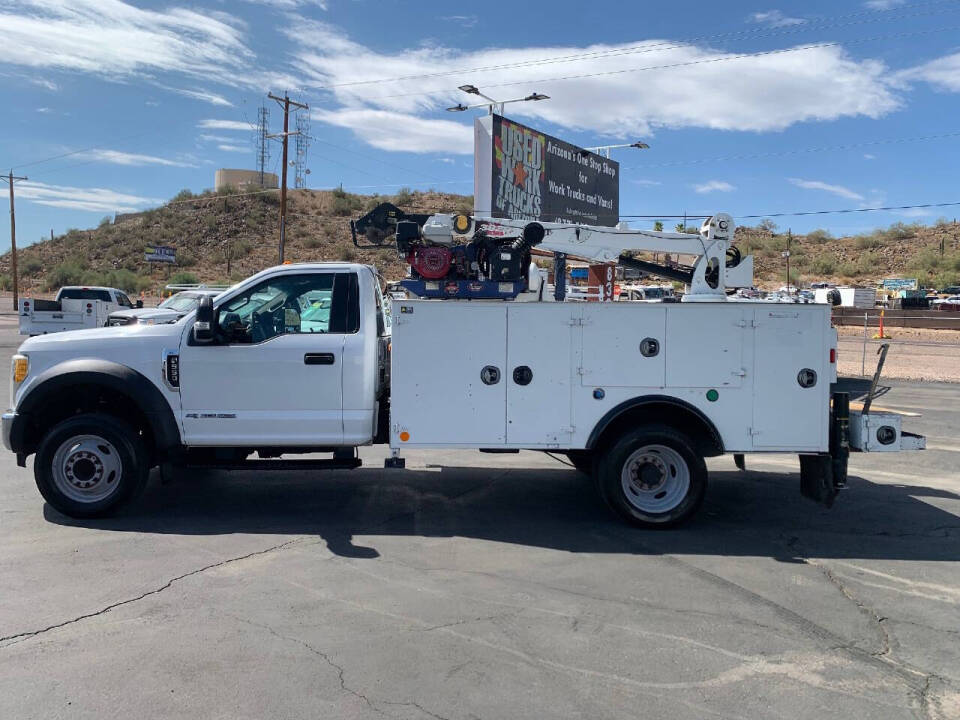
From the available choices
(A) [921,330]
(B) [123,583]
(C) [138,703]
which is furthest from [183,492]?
(A) [921,330]

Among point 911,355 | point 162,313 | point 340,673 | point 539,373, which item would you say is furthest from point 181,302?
point 911,355

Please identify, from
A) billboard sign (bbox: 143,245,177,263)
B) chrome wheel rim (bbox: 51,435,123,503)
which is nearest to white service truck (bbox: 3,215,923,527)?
chrome wheel rim (bbox: 51,435,123,503)

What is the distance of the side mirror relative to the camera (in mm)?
6512

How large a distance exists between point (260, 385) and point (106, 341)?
1.38 metres

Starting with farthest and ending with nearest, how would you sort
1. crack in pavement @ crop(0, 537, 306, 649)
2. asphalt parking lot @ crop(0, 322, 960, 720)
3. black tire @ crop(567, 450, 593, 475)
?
black tire @ crop(567, 450, 593, 475), crack in pavement @ crop(0, 537, 306, 649), asphalt parking lot @ crop(0, 322, 960, 720)

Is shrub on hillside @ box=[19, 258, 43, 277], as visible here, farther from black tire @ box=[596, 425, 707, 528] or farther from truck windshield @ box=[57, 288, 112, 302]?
black tire @ box=[596, 425, 707, 528]

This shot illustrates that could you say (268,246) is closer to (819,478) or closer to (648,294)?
(648,294)

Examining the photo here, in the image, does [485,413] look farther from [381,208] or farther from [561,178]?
[561,178]

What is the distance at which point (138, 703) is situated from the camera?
12.3ft

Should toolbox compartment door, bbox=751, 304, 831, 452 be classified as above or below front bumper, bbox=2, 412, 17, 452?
above

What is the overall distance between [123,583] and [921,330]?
126 feet

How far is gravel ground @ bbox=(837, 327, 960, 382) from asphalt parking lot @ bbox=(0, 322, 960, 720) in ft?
30.0

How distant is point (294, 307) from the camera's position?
270 inches

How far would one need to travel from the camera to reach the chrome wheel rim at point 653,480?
6637 mm
